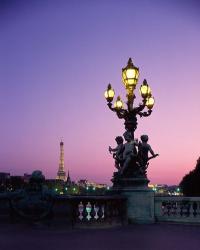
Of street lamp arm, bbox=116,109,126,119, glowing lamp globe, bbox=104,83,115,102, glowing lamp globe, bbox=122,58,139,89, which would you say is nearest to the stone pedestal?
street lamp arm, bbox=116,109,126,119

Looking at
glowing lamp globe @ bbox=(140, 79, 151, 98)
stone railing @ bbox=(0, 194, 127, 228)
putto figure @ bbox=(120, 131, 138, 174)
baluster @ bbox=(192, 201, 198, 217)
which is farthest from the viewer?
glowing lamp globe @ bbox=(140, 79, 151, 98)

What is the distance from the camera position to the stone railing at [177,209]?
17438 millimetres

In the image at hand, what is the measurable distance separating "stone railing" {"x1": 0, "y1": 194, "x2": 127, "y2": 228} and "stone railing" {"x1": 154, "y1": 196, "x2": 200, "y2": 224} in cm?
217

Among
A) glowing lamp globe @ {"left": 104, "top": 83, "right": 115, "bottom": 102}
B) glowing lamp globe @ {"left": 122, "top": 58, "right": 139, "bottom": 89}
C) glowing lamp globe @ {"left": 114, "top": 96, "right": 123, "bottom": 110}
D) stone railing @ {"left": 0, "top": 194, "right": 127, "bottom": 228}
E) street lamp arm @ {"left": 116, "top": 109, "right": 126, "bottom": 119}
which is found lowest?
stone railing @ {"left": 0, "top": 194, "right": 127, "bottom": 228}

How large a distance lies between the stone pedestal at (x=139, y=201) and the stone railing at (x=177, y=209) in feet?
1.13

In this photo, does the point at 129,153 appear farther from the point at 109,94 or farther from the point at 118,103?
the point at 109,94

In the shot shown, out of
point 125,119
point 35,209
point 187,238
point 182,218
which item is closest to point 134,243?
point 187,238

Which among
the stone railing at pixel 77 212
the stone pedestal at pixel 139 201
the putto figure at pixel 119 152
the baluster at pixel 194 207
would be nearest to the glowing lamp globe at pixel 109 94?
the putto figure at pixel 119 152

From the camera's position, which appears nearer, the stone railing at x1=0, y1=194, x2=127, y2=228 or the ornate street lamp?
the stone railing at x1=0, y1=194, x2=127, y2=228

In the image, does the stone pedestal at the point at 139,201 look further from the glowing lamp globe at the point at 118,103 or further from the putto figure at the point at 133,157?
the glowing lamp globe at the point at 118,103

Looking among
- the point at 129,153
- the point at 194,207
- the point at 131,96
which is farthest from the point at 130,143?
the point at 194,207

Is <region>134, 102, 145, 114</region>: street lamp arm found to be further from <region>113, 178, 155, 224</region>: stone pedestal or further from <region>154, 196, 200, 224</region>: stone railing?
<region>154, 196, 200, 224</region>: stone railing

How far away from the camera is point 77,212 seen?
1497 centimetres

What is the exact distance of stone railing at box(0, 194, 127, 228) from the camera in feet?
48.2
